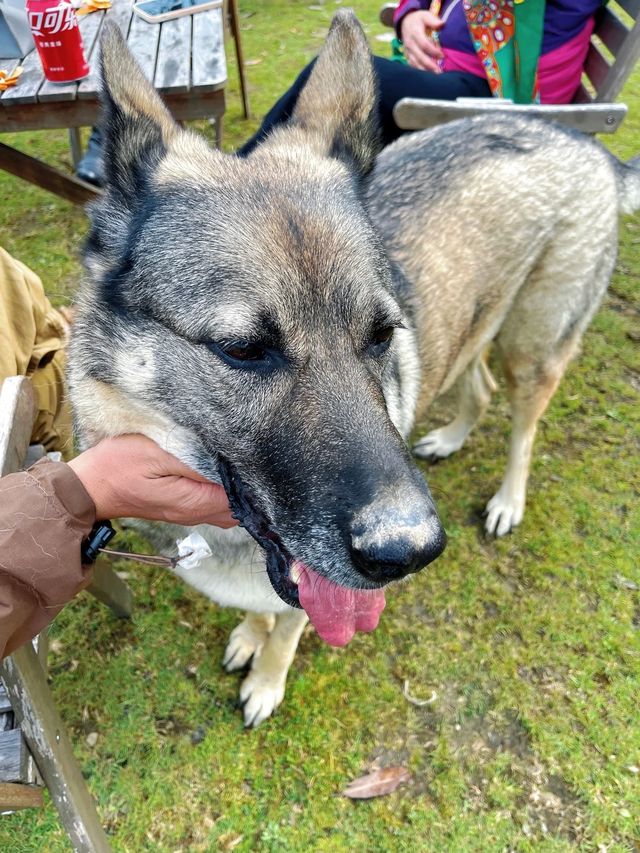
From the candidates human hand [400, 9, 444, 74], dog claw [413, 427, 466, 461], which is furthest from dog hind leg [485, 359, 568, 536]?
human hand [400, 9, 444, 74]

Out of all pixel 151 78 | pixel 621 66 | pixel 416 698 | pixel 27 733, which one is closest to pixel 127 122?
pixel 27 733

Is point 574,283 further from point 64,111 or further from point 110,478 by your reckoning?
point 64,111

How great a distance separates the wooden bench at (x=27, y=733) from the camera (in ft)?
5.42

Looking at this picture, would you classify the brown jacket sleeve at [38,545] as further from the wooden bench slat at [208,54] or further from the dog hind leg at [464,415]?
the wooden bench slat at [208,54]

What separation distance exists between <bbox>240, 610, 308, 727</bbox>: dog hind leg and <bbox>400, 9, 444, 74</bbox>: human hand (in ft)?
10.9

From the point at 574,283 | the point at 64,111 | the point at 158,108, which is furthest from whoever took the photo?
the point at 64,111

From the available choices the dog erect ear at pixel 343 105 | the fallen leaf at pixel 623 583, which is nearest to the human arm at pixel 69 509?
the dog erect ear at pixel 343 105

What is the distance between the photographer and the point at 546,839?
2359 mm

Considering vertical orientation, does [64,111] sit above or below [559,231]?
above

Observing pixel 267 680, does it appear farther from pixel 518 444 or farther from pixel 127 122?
pixel 127 122

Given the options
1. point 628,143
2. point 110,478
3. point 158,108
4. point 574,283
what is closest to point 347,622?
point 110,478

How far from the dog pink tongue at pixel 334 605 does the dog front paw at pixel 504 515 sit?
169 cm

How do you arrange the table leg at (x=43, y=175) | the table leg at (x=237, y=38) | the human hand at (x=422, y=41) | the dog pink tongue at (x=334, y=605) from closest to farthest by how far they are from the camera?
1. the dog pink tongue at (x=334, y=605)
2. the human hand at (x=422, y=41)
3. the table leg at (x=43, y=175)
4. the table leg at (x=237, y=38)

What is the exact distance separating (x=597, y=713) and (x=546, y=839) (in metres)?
0.58
